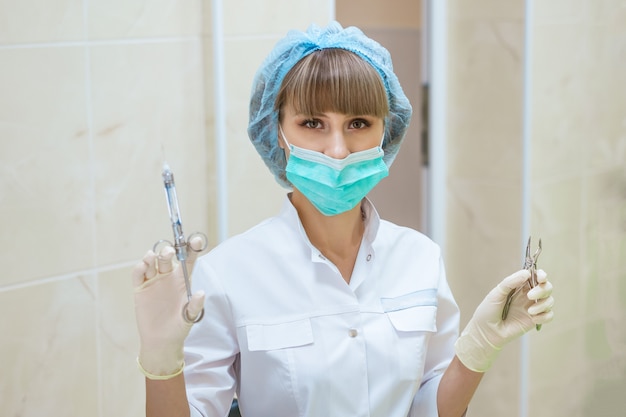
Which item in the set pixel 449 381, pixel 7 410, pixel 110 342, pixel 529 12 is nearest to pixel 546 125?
pixel 529 12

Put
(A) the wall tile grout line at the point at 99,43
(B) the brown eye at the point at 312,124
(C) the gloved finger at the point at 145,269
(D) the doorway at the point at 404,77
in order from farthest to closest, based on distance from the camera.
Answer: (D) the doorway at the point at 404,77, (A) the wall tile grout line at the point at 99,43, (B) the brown eye at the point at 312,124, (C) the gloved finger at the point at 145,269

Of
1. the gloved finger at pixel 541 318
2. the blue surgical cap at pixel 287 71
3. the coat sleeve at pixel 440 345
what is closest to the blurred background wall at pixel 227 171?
the blue surgical cap at pixel 287 71

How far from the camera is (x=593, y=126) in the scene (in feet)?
8.13

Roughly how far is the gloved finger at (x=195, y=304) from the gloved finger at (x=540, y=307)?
0.54 m

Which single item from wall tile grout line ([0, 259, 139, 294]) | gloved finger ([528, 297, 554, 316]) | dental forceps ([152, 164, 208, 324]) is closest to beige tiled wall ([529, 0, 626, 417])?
gloved finger ([528, 297, 554, 316])

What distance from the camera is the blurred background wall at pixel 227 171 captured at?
6.15 feet

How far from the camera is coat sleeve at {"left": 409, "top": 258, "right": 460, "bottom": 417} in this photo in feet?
5.56

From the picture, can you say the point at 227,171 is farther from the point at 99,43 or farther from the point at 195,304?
the point at 195,304

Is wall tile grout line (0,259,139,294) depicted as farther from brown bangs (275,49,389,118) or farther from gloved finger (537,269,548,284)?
gloved finger (537,269,548,284)

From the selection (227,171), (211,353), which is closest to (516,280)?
(211,353)

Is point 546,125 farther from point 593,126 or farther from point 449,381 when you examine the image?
point 449,381

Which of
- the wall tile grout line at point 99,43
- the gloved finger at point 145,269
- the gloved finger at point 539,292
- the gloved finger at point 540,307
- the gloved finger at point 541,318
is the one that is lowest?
the gloved finger at point 541,318

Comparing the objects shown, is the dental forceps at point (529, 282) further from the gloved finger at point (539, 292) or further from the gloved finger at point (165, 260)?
the gloved finger at point (165, 260)

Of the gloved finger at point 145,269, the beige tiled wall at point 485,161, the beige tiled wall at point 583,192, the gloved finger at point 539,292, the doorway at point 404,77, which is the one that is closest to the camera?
the gloved finger at point 145,269
